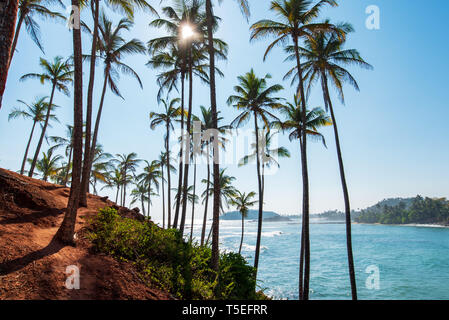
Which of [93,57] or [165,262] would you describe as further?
[93,57]

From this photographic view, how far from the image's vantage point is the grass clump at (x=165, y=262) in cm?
518

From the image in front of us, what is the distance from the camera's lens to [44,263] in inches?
153

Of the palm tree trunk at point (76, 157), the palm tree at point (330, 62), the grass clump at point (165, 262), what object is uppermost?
the palm tree at point (330, 62)

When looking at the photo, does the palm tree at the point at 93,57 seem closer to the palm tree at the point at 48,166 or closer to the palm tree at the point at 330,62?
the palm tree at the point at 330,62

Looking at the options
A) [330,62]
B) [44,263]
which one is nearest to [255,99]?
[330,62]

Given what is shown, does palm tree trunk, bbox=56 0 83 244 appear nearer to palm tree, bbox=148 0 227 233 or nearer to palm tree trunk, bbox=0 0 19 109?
palm tree trunk, bbox=0 0 19 109

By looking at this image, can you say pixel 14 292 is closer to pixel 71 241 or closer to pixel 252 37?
pixel 71 241

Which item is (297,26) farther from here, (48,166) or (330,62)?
(48,166)

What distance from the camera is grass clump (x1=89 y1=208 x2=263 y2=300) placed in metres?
5.18

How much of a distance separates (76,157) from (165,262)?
3905 mm

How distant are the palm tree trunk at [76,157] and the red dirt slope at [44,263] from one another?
1.07 feet

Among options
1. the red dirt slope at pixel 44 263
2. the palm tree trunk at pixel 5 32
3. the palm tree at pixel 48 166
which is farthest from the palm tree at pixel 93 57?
the palm tree at pixel 48 166

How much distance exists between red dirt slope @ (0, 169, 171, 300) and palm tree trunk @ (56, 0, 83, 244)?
0.32 metres
